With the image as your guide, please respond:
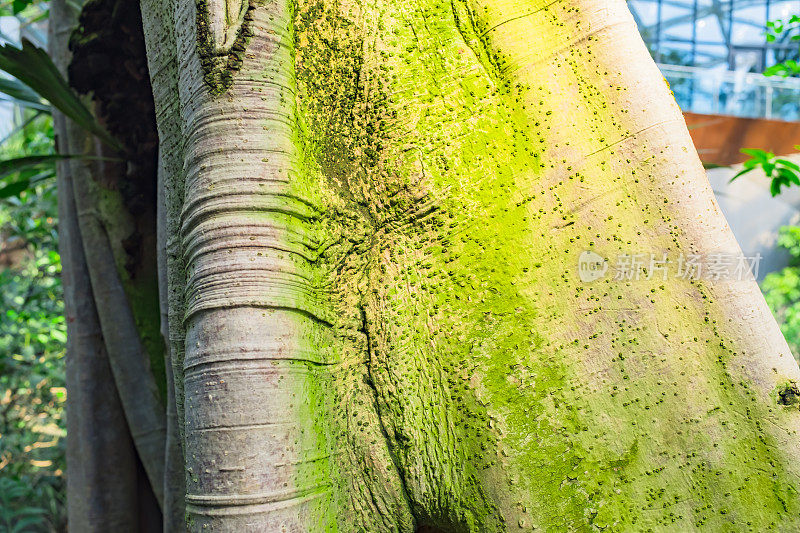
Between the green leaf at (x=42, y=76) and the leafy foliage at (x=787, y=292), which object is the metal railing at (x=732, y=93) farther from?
the green leaf at (x=42, y=76)

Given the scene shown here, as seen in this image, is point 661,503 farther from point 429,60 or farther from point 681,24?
point 681,24

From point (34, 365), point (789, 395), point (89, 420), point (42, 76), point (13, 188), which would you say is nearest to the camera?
point (789, 395)

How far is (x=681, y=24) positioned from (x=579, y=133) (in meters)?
11.1

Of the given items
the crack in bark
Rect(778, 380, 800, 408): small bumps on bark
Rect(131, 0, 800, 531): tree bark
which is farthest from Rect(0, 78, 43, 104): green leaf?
Rect(778, 380, 800, 408): small bumps on bark

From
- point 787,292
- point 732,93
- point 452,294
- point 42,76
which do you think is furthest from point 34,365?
point 787,292

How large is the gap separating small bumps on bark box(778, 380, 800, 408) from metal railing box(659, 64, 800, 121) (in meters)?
5.61

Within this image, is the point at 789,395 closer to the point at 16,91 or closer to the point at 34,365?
the point at 16,91

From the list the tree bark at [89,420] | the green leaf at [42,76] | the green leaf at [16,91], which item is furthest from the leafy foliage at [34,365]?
the green leaf at [42,76]

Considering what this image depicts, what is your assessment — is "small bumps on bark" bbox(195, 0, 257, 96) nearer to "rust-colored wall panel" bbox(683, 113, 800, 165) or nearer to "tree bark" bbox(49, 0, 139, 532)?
"tree bark" bbox(49, 0, 139, 532)

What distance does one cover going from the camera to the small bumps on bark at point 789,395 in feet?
4.03

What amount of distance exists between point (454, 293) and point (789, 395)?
0.71m

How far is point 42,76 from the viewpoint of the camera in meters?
1.93

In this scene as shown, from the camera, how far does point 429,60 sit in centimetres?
135

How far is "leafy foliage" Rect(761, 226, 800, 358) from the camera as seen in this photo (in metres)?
6.11
